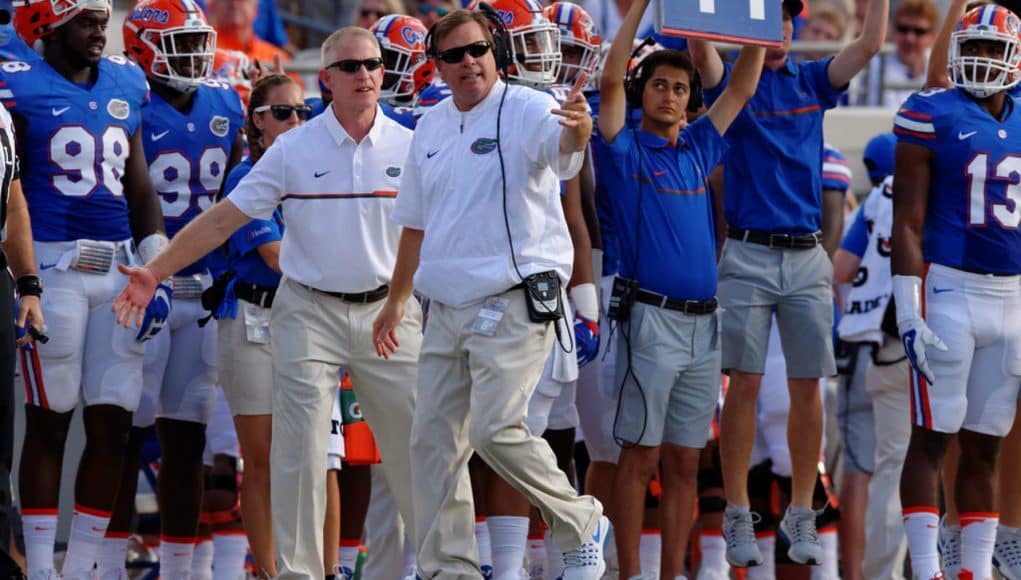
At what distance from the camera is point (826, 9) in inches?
508

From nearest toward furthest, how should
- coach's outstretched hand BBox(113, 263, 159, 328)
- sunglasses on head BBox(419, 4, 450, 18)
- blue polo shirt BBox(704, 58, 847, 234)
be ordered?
coach's outstretched hand BBox(113, 263, 159, 328), blue polo shirt BBox(704, 58, 847, 234), sunglasses on head BBox(419, 4, 450, 18)

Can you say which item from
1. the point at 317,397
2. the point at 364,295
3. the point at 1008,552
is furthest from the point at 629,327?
the point at 1008,552

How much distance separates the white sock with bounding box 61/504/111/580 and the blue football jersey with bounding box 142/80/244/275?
3.88 ft

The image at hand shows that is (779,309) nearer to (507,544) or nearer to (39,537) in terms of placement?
(507,544)

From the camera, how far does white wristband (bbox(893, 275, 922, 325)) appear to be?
8211 millimetres

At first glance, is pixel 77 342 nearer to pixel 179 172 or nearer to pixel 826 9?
pixel 179 172

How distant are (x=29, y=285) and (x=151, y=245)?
799mm

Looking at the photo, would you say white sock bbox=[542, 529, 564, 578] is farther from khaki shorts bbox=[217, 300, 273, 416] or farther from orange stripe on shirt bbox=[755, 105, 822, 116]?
orange stripe on shirt bbox=[755, 105, 822, 116]

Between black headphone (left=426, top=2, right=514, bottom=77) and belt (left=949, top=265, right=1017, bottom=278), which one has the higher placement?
black headphone (left=426, top=2, right=514, bottom=77)

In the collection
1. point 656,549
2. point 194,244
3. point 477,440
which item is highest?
point 194,244

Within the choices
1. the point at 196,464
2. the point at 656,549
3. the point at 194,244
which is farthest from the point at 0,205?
the point at 656,549

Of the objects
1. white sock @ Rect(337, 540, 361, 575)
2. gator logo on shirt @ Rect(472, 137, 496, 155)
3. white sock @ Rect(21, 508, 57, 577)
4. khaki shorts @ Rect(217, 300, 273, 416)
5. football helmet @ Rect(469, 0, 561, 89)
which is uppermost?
football helmet @ Rect(469, 0, 561, 89)

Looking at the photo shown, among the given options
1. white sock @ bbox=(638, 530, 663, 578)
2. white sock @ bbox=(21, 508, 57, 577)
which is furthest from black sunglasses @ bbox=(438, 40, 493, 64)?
white sock @ bbox=(638, 530, 663, 578)

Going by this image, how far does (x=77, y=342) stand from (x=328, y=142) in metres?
1.35
